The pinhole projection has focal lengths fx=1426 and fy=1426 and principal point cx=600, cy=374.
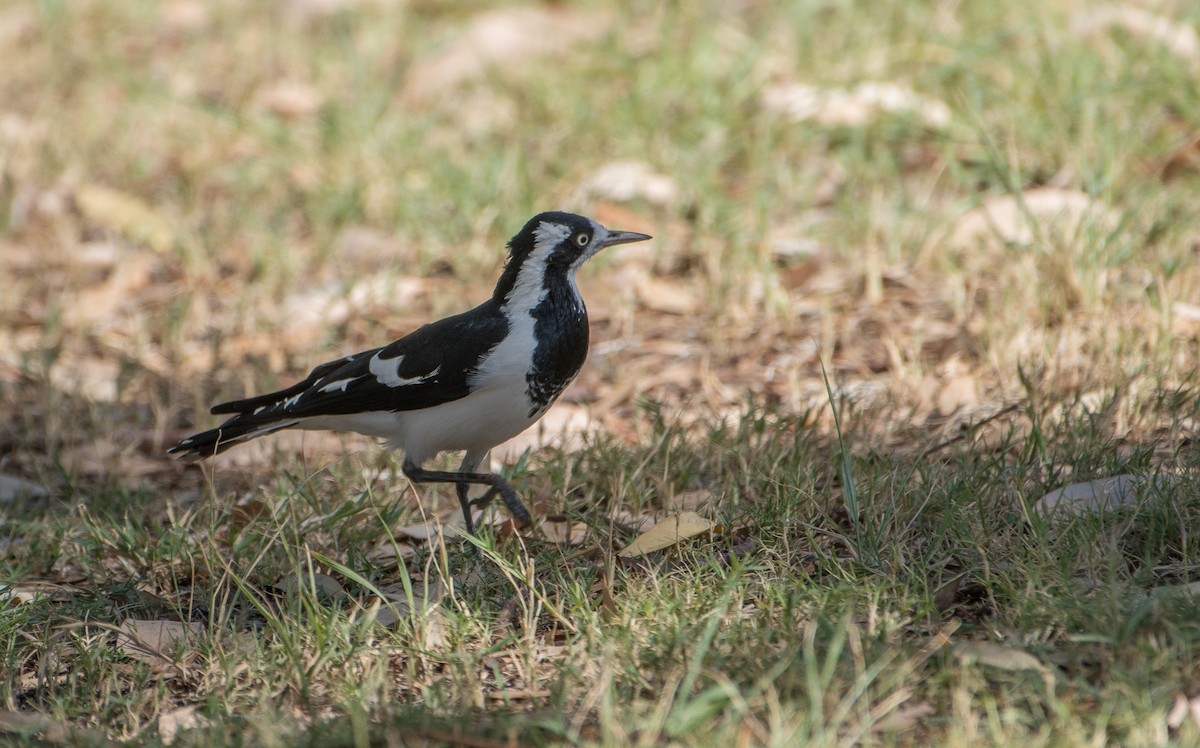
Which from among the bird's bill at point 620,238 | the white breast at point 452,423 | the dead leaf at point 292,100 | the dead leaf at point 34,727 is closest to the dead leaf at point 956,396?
the bird's bill at point 620,238

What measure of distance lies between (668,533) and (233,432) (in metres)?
1.46

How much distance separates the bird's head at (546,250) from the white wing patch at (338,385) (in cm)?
50

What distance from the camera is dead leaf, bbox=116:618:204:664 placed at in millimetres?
3342

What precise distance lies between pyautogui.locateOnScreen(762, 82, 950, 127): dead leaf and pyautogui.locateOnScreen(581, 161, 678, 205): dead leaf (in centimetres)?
68

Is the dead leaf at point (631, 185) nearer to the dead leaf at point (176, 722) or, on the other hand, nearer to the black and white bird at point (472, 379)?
the black and white bird at point (472, 379)

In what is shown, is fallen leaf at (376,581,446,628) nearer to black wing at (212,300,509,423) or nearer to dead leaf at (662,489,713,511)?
black wing at (212,300,509,423)

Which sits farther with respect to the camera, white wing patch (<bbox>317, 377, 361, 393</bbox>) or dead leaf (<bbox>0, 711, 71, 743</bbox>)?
white wing patch (<bbox>317, 377, 361, 393</bbox>)

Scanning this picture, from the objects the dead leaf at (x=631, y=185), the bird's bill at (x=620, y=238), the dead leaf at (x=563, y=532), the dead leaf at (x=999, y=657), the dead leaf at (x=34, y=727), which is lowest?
the dead leaf at (x=563, y=532)

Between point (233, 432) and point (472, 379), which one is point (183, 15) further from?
point (472, 379)

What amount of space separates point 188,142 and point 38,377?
2.21 meters

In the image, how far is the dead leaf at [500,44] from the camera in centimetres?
771

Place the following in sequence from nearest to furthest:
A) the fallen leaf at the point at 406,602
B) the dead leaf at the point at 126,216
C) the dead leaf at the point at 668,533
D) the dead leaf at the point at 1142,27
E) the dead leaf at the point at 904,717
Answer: the dead leaf at the point at 904,717
the fallen leaf at the point at 406,602
the dead leaf at the point at 668,533
the dead leaf at the point at 1142,27
the dead leaf at the point at 126,216

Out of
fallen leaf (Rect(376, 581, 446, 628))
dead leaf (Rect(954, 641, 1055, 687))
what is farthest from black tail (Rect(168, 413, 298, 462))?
dead leaf (Rect(954, 641, 1055, 687))

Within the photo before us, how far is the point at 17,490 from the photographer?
4.65 metres
